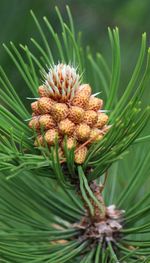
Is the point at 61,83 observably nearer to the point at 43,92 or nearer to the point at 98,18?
the point at 43,92

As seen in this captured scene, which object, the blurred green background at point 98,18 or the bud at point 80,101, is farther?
the blurred green background at point 98,18

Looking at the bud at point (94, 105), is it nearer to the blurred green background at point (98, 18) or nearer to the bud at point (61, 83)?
the bud at point (61, 83)

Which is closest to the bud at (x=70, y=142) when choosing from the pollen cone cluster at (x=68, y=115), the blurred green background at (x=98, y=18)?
the pollen cone cluster at (x=68, y=115)

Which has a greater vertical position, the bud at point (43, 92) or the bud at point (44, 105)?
the bud at point (43, 92)

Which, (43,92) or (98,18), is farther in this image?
(98,18)

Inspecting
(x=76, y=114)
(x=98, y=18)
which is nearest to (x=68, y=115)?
(x=76, y=114)

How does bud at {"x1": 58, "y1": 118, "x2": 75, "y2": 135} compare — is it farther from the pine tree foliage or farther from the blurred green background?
the blurred green background

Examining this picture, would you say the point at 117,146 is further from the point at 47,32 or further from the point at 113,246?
the point at 47,32

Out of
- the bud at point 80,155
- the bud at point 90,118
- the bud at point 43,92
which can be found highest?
the bud at point 43,92

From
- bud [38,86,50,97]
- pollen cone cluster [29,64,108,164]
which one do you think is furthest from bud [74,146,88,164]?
bud [38,86,50,97]
